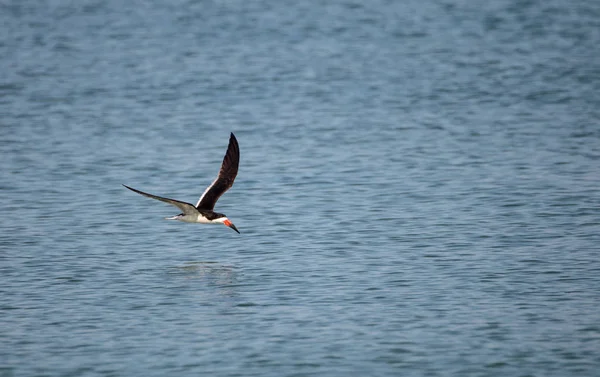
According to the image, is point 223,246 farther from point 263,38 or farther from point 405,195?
point 263,38

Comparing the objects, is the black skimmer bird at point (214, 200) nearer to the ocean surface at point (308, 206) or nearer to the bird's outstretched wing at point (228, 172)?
the bird's outstretched wing at point (228, 172)

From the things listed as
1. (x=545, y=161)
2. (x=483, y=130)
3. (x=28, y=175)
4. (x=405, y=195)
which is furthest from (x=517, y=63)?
(x=28, y=175)

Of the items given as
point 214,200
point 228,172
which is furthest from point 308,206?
point 214,200

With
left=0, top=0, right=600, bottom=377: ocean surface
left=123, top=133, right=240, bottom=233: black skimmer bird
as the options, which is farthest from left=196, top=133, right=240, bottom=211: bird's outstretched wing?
left=0, top=0, right=600, bottom=377: ocean surface

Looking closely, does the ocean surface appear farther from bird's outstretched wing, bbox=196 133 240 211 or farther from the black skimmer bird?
bird's outstretched wing, bbox=196 133 240 211

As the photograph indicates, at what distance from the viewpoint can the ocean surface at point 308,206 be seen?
11172 mm

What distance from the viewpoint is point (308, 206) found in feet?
54.6

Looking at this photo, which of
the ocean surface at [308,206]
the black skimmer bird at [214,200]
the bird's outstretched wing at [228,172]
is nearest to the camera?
the ocean surface at [308,206]

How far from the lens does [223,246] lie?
14.7 metres

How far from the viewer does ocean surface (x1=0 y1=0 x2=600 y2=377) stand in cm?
1117

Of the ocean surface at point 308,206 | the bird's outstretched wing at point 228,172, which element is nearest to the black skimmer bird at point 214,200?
the bird's outstretched wing at point 228,172

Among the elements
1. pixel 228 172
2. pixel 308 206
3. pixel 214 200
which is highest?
pixel 228 172

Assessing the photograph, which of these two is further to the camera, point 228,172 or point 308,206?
point 308,206

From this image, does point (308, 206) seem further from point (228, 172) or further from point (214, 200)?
point (214, 200)
